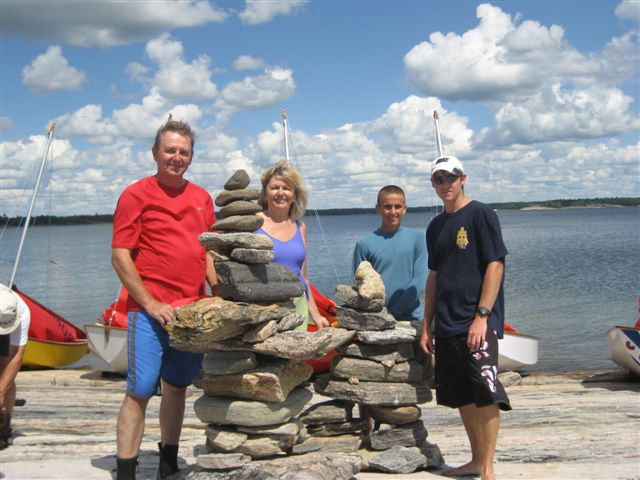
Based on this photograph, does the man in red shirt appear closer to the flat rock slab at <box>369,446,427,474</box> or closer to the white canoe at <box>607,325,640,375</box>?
the flat rock slab at <box>369,446,427,474</box>

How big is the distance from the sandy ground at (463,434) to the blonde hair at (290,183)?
2.29 metres

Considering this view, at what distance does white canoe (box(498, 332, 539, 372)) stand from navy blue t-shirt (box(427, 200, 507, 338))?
6.69 m

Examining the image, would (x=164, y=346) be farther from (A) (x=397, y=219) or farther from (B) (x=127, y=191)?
(A) (x=397, y=219)

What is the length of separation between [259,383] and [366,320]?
1.10 meters

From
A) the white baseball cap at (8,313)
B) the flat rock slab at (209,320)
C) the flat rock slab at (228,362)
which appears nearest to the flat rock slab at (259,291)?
the flat rock slab at (209,320)

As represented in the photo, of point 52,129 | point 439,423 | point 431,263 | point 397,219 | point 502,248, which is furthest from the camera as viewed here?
point 52,129

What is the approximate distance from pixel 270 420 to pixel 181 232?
5.23 feet

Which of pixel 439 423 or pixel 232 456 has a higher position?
pixel 232 456

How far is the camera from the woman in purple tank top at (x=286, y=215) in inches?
222

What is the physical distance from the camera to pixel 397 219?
593 cm

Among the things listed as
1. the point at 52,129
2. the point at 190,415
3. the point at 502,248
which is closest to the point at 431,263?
the point at 502,248

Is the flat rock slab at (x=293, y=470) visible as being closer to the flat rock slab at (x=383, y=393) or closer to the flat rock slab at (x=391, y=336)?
the flat rock slab at (x=383, y=393)

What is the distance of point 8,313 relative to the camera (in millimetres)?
6227

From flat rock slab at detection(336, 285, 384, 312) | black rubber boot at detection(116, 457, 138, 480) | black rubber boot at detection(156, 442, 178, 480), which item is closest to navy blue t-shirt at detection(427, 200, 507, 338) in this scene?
flat rock slab at detection(336, 285, 384, 312)
